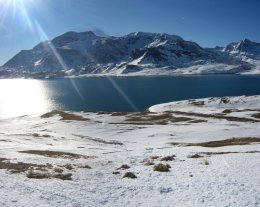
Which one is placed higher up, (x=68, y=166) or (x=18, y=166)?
(x=18, y=166)

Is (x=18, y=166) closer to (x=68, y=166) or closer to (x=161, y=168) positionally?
(x=68, y=166)

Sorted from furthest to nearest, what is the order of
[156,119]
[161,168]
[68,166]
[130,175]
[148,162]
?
[156,119] < [148,162] < [68,166] < [161,168] < [130,175]

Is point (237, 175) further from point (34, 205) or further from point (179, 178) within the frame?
point (34, 205)

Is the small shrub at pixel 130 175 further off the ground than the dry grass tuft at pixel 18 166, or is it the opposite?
the dry grass tuft at pixel 18 166

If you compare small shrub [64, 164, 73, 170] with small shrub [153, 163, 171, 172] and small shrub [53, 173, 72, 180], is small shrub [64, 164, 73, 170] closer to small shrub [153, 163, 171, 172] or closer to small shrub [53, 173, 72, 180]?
small shrub [53, 173, 72, 180]

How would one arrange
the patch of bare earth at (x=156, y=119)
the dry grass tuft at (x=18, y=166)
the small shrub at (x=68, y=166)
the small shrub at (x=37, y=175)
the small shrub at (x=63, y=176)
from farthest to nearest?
the patch of bare earth at (x=156, y=119)
the small shrub at (x=68, y=166)
the dry grass tuft at (x=18, y=166)
the small shrub at (x=63, y=176)
the small shrub at (x=37, y=175)

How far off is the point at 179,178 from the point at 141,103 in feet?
509

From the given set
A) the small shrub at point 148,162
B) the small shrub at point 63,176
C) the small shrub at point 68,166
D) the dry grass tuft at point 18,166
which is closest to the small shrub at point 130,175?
the small shrub at point 63,176

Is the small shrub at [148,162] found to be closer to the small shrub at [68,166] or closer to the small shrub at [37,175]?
the small shrub at [68,166]

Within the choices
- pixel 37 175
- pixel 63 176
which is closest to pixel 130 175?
pixel 63 176

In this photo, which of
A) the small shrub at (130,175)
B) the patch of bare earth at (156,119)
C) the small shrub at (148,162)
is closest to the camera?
the small shrub at (130,175)

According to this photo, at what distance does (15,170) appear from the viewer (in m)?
23.3

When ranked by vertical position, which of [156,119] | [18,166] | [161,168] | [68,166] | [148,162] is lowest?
[156,119]

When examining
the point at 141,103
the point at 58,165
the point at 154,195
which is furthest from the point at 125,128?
the point at 141,103
